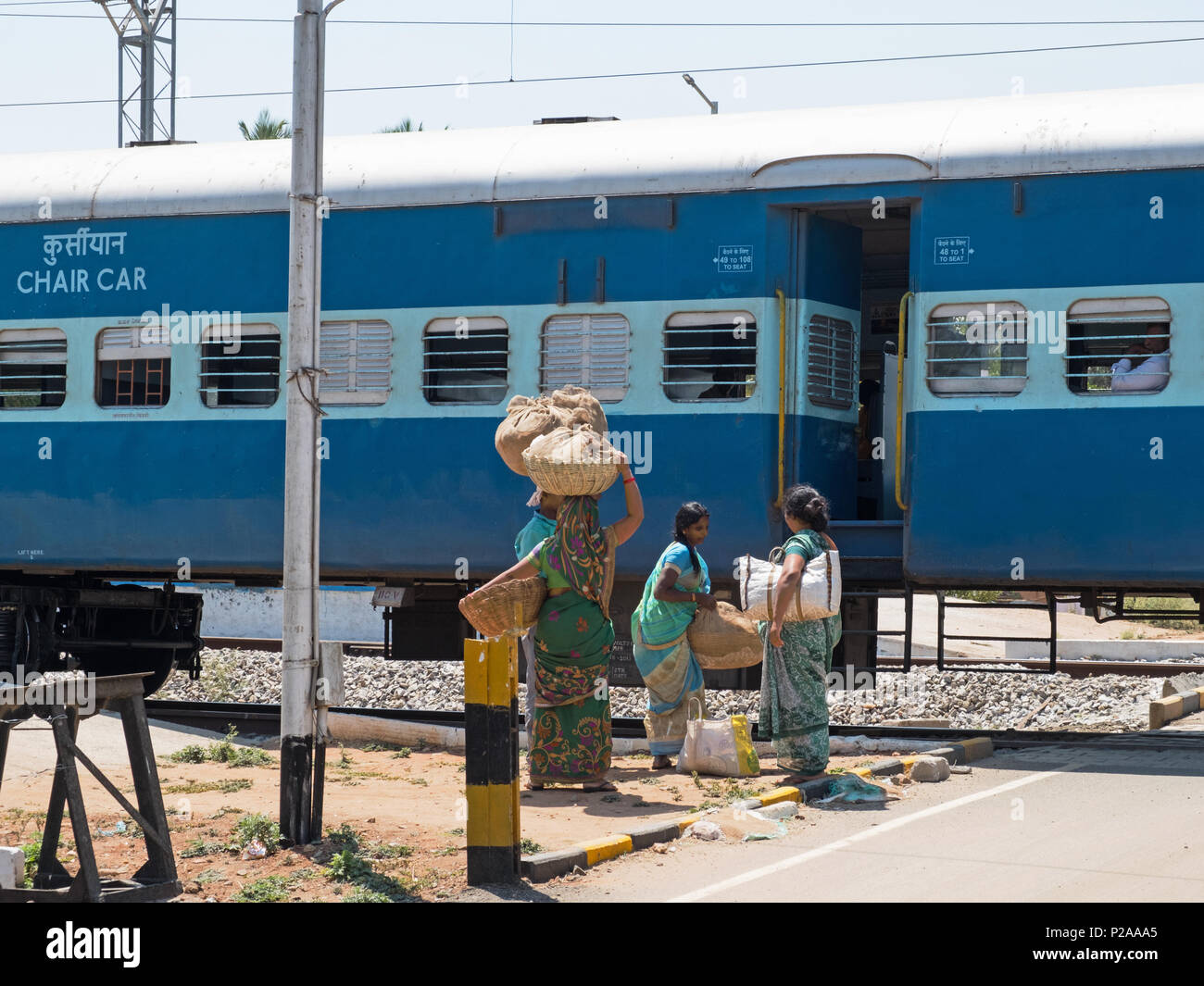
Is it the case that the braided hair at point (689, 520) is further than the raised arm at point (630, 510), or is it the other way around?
the braided hair at point (689, 520)

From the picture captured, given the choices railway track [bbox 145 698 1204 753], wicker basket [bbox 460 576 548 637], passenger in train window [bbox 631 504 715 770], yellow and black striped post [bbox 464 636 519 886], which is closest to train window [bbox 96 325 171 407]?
railway track [bbox 145 698 1204 753]

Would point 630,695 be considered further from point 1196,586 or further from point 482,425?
point 1196,586

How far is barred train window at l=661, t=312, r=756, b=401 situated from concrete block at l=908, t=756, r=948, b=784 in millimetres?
2665

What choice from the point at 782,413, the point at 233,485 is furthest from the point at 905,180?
the point at 233,485

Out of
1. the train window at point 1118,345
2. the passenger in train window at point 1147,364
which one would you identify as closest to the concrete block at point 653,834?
the train window at point 1118,345

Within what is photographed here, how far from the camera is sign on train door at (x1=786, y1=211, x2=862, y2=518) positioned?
10.5m

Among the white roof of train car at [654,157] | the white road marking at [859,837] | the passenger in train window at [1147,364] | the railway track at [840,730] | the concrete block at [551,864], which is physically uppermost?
the white roof of train car at [654,157]

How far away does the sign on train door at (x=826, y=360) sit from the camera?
10469 mm

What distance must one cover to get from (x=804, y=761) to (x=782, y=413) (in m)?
2.50

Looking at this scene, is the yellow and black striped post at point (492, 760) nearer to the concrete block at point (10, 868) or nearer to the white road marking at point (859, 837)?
the white road marking at point (859, 837)

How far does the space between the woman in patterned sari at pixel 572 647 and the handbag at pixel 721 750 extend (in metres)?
0.66

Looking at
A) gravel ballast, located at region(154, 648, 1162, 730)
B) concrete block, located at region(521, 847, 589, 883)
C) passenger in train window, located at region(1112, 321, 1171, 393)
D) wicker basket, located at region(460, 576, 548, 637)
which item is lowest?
gravel ballast, located at region(154, 648, 1162, 730)

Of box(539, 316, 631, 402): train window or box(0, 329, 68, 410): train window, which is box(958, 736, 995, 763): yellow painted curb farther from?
box(0, 329, 68, 410): train window
